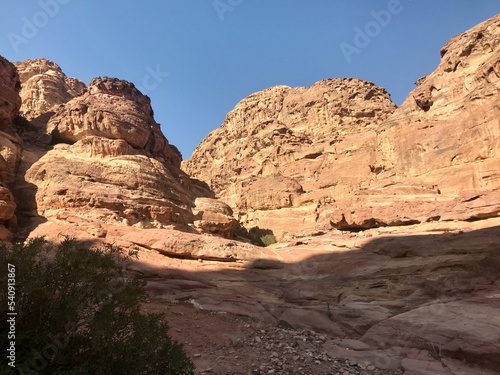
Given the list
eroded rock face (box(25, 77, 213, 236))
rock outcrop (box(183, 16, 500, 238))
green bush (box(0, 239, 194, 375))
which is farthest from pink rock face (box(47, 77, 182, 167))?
green bush (box(0, 239, 194, 375))

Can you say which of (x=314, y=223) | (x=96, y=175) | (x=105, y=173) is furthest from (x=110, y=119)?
(x=314, y=223)

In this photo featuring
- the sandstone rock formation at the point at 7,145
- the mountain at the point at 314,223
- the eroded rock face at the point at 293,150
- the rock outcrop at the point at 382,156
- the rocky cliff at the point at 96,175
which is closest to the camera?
the mountain at the point at 314,223

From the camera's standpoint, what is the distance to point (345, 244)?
58.1 ft

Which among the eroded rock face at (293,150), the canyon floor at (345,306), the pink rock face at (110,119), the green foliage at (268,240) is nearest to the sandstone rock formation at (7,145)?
the pink rock face at (110,119)

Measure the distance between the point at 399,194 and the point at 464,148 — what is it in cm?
741

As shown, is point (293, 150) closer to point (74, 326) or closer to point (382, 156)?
point (382, 156)

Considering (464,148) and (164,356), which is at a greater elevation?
(464,148)

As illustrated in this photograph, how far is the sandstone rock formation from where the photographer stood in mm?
16031

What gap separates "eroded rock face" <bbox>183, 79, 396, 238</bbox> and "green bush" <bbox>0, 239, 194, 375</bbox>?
31.5m

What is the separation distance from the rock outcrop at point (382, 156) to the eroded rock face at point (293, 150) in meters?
0.21

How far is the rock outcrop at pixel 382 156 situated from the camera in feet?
79.8

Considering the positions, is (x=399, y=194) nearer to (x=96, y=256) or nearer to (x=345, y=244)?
(x=345, y=244)

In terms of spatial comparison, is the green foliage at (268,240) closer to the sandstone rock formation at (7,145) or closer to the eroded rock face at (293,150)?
the eroded rock face at (293,150)

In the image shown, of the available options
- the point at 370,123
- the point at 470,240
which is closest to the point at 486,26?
the point at 370,123
